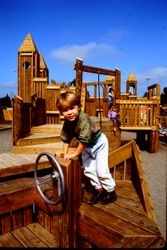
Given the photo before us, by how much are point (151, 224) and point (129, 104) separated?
24.8 feet

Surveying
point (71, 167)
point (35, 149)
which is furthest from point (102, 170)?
point (35, 149)

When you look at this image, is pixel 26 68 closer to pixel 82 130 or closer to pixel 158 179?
pixel 158 179

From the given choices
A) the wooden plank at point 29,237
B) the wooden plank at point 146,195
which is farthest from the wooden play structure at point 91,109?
the wooden plank at point 29,237

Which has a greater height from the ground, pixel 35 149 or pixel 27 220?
pixel 35 149

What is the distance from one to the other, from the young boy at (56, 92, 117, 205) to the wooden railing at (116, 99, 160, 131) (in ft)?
21.7

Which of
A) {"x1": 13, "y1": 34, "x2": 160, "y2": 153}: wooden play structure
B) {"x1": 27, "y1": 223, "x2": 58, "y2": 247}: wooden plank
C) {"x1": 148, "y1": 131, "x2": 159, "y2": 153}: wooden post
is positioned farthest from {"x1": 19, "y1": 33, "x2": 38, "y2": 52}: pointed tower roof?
{"x1": 27, "y1": 223, "x2": 58, "y2": 247}: wooden plank

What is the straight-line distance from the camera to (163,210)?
407 cm

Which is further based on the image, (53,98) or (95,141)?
(53,98)

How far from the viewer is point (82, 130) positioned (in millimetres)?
3250

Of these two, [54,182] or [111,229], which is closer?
[111,229]

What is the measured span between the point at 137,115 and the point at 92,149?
693 cm

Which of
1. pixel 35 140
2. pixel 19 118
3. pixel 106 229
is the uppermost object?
pixel 19 118

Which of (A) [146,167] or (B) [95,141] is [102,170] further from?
(A) [146,167]

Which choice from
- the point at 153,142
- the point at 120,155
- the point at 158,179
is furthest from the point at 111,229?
the point at 153,142
